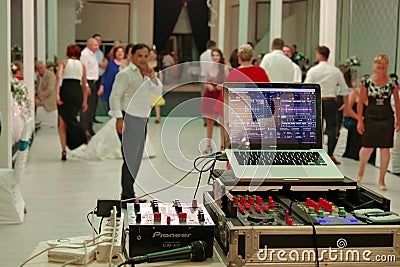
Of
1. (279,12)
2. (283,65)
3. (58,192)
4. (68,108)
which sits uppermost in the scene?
(279,12)

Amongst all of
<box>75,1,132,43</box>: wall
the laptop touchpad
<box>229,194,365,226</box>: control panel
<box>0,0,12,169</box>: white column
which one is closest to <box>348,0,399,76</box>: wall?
<box>75,1,132,43</box>: wall

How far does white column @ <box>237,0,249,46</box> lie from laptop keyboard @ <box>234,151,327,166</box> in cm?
1059

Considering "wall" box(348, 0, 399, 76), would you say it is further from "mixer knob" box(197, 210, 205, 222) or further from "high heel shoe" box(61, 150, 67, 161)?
"mixer knob" box(197, 210, 205, 222)

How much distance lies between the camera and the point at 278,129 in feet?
9.96

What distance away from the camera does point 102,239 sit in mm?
2551

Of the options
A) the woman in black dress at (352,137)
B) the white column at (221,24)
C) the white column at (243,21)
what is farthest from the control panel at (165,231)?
the white column at (221,24)

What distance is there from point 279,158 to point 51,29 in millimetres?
11642

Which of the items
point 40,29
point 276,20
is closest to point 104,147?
point 276,20

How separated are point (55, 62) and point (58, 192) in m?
6.91

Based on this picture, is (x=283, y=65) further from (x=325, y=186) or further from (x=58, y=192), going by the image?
(x=325, y=186)

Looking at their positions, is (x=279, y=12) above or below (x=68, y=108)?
above

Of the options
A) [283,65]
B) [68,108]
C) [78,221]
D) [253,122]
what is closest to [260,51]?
[283,65]

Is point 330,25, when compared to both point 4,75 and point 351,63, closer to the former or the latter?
point 351,63

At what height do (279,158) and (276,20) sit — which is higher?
(276,20)
